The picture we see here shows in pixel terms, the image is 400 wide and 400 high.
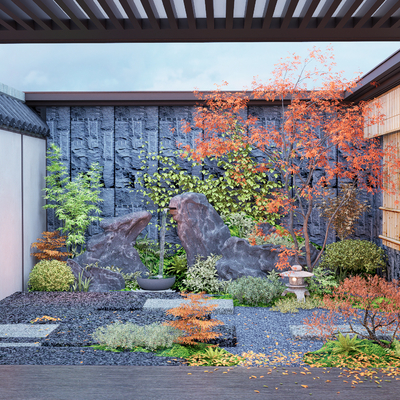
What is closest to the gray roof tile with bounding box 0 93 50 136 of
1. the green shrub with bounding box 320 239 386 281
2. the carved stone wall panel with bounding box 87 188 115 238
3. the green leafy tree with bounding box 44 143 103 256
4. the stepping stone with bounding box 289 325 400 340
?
the green leafy tree with bounding box 44 143 103 256

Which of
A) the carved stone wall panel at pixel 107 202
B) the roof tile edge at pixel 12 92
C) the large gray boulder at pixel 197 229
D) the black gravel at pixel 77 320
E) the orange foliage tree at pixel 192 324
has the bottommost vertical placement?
the black gravel at pixel 77 320

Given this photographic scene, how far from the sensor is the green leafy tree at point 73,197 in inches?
316

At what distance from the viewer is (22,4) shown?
95.3 inches

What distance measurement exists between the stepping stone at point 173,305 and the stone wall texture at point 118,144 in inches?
99.7

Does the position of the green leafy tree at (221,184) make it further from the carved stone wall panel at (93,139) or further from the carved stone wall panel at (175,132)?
the carved stone wall panel at (93,139)

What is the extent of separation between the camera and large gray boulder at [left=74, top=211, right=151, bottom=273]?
772 cm

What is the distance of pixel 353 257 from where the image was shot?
7.27 m

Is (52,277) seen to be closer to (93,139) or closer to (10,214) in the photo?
(10,214)

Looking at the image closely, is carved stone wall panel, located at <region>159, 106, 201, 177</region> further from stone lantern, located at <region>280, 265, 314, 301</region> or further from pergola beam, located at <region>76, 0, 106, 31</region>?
pergola beam, located at <region>76, 0, 106, 31</region>

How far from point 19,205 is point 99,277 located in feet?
6.44

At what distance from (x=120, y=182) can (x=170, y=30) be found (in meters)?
6.36

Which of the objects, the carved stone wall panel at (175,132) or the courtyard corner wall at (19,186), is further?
the carved stone wall panel at (175,132)

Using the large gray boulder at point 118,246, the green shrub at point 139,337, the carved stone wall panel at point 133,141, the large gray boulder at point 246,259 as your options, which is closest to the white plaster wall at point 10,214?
the large gray boulder at point 118,246

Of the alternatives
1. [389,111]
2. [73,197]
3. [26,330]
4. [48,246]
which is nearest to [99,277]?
[48,246]
